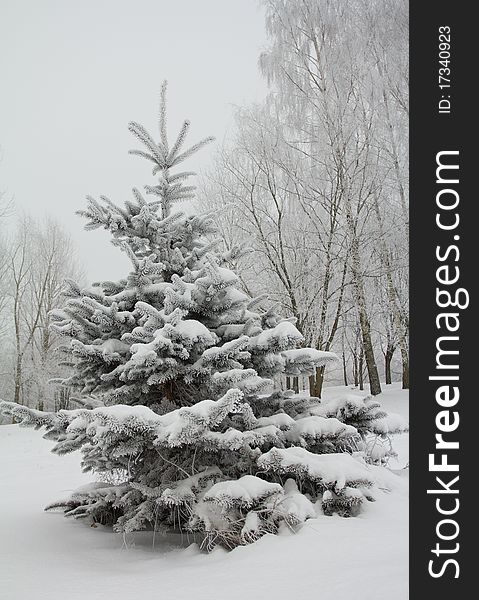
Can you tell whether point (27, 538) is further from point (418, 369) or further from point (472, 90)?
point (472, 90)

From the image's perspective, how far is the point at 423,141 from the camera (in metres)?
2.00

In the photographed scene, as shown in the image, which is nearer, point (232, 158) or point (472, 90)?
point (472, 90)

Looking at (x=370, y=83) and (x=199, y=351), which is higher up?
(x=370, y=83)

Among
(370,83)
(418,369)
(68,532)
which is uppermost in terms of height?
(370,83)

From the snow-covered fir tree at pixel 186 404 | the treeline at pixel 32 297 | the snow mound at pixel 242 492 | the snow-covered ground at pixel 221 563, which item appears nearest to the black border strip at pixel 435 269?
the snow-covered ground at pixel 221 563

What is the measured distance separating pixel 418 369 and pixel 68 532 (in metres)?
3.17

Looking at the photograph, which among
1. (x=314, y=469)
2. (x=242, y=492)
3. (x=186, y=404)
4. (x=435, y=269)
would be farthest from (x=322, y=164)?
(x=435, y=269)

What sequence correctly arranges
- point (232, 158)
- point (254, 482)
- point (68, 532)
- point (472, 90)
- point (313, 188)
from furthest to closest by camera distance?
point (232, 158) < point (313, 188) < point (68, 532) < point (254, 482) < point (472, 90)

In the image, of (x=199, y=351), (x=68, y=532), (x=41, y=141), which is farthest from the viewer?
(x=41, y=141)

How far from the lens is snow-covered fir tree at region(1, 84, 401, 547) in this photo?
309 centimetres

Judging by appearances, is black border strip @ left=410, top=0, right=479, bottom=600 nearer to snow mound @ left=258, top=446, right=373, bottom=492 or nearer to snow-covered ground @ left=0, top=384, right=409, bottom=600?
snow-covered ground @ left=0, top=384, right=409, bottom=600

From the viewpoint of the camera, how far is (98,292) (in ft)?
13.2

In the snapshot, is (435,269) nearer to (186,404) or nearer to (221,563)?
(221,563)

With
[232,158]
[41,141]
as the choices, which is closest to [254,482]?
[232,158]
